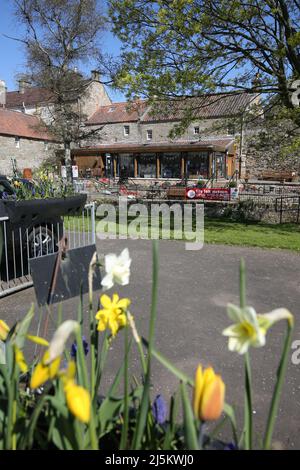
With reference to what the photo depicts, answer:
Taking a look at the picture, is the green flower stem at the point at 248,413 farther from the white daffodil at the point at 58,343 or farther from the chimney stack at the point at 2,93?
the chimney stack at the point at 2,93

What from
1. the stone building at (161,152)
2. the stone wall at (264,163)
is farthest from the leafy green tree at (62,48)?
the stone wall at (264,163)

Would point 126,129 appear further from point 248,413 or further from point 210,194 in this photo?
point 248,413

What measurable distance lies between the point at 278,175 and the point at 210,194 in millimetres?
21001

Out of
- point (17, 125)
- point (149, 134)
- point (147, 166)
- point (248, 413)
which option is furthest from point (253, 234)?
point (17, 125)

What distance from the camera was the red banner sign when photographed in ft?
63.0

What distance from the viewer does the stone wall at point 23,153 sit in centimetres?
4436

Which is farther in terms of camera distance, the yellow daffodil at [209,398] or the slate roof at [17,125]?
the slate roof at [17,125]

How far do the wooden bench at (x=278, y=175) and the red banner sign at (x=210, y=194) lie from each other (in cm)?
1870

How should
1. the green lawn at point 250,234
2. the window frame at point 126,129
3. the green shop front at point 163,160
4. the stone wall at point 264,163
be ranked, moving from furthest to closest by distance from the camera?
the window frame at point 126,129 → the stone wall at point 264,163 → the green shop front at point 163,160 → the green lawn at point 250,234

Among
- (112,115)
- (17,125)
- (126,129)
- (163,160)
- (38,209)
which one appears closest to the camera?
(38,209)

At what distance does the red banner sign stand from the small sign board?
56.1ft

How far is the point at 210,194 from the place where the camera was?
19891mm

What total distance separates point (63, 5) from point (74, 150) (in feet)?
62.5
